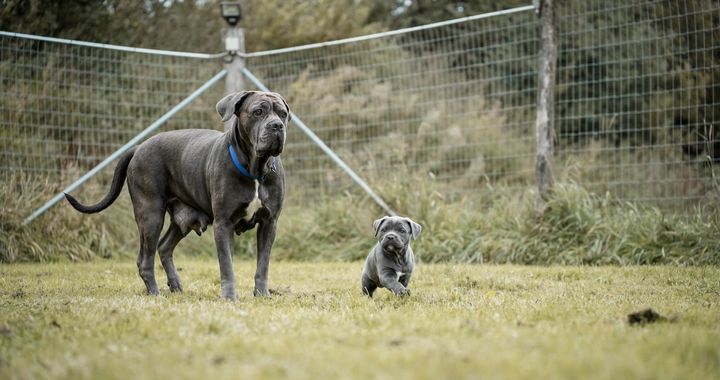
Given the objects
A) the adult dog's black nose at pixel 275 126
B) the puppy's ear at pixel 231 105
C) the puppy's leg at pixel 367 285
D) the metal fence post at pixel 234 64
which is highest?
the metal fence post at pixel 234 64

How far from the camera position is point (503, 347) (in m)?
3.03

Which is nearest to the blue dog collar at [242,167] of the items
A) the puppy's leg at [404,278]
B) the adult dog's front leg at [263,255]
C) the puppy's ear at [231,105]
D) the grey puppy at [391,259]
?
the puppy's ear at [231,105]

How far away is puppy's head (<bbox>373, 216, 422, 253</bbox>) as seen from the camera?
511cm

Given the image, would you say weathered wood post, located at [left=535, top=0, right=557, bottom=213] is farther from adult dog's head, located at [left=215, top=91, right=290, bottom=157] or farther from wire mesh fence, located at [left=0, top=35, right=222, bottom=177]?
wire mesh fence, located at [left=0, top=35, right=222, bottom=177]

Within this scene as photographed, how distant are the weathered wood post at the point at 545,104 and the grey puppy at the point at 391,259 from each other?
3.18 metres

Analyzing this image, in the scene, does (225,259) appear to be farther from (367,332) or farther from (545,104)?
(545,104)

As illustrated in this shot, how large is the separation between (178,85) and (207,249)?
A: 2.51 metres

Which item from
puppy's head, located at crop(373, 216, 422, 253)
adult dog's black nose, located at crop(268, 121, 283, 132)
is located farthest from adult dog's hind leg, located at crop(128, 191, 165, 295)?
puppy's head, located at crop(373, 216, 422, 253)

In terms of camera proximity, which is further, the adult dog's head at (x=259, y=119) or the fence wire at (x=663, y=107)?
the fence wire at (x=663, y=107)

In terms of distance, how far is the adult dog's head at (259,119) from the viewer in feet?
16.1

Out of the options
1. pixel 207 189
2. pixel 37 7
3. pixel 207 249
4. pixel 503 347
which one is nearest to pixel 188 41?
pixel 37 7

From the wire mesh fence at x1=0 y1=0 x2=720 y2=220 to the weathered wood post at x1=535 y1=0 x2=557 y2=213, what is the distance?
533mm

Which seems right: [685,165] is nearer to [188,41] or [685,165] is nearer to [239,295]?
[239,295]

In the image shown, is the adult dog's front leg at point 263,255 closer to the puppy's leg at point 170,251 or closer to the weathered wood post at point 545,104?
the puppy's leg at point 170,251
